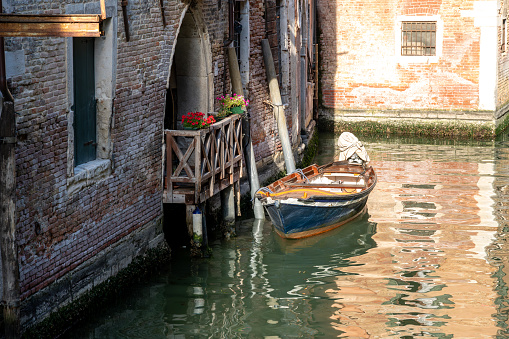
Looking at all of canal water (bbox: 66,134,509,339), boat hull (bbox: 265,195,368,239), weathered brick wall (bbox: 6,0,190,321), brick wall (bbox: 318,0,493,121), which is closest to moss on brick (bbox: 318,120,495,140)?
brick wall (bbox: 318,0,493,121)

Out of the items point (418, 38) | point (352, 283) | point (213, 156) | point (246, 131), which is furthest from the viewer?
point (418, 38)

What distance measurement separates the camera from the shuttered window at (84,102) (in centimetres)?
741

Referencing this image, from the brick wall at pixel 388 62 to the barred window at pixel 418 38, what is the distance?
9.0 inches

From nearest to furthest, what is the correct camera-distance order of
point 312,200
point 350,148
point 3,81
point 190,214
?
1. point 3,81
2. point 190,214
3. point 312,200
4. point 350,148

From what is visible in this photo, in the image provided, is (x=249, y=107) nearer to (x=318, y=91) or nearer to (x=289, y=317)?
(x=289, y=317)

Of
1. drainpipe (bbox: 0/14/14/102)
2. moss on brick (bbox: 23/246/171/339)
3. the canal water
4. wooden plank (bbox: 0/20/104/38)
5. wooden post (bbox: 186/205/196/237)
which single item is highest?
wooden plank (bbox: 0/20/104/38)

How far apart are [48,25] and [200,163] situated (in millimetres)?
3484

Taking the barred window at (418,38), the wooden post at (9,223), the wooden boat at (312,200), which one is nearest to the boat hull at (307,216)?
the wooden boat at (312,200)

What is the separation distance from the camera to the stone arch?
10203 millimetres

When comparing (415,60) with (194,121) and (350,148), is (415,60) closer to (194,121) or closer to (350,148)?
(350,148)

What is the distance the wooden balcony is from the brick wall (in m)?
10.1

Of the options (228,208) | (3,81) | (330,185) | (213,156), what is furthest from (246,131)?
(3,81)

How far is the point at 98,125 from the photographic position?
7812 mm

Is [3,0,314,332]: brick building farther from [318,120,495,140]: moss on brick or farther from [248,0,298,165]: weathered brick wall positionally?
[318,120,495,140]: moss on brick
